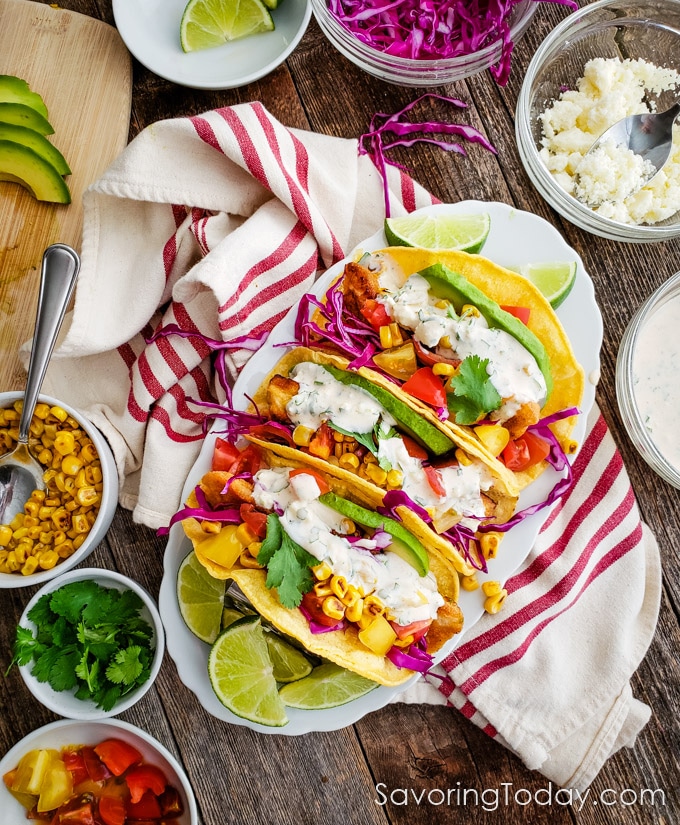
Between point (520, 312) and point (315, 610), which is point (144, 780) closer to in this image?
point (315, 610)

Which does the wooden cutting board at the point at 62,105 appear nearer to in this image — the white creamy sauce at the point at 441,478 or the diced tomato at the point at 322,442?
the diced tomato at the point at 322,442

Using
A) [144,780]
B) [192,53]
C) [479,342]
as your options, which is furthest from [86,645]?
[192,53]

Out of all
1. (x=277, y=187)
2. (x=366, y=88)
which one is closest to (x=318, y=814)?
(x=277, y=187)

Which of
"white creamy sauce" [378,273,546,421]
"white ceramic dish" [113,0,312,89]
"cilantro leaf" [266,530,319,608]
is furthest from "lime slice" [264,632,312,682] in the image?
"white ceramic dish" [113,0,312,89]

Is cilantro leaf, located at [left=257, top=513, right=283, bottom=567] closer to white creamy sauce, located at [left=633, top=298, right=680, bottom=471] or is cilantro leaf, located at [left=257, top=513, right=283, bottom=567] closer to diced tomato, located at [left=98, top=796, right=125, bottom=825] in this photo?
diced tomato, located at [left=98, top=796, right=125, bottom=825]

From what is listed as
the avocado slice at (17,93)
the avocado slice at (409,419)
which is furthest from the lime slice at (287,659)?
the avocado slice at (17,93)

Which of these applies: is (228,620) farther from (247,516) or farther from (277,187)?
(277,187)
